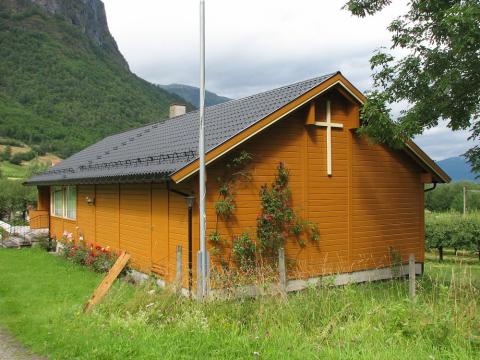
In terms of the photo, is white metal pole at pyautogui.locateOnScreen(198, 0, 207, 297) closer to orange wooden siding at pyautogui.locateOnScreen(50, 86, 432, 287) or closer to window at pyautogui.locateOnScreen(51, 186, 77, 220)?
orange wooden siding at pyautogui.locateOnScreen(50, 86, 432, 287)

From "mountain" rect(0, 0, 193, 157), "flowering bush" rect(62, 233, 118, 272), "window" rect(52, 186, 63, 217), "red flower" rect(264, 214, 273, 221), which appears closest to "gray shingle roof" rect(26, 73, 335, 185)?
"red flower" rect(264, 214, 273, 221)

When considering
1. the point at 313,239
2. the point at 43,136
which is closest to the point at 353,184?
the point at 313,239

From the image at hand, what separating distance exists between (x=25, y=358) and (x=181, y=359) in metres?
2.36

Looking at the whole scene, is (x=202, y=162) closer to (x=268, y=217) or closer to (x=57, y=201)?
(x=268, y=217)

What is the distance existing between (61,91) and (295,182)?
215ft

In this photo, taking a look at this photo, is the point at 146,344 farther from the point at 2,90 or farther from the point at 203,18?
the point at 2,90

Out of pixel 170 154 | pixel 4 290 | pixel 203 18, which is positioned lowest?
pixel 4 290

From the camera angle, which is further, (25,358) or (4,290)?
(4,290)

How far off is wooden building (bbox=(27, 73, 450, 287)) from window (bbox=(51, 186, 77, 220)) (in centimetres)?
324

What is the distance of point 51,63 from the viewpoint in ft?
254

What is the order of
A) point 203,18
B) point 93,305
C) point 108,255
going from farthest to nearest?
point 108,255
point 203,18
point 93,305

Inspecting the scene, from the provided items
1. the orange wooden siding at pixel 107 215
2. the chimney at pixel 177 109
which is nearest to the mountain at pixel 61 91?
the chimney at pixel 177 109

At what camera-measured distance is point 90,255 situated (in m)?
14.3

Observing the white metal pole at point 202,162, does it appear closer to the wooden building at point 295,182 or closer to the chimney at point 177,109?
the wooden building at point 295,182
